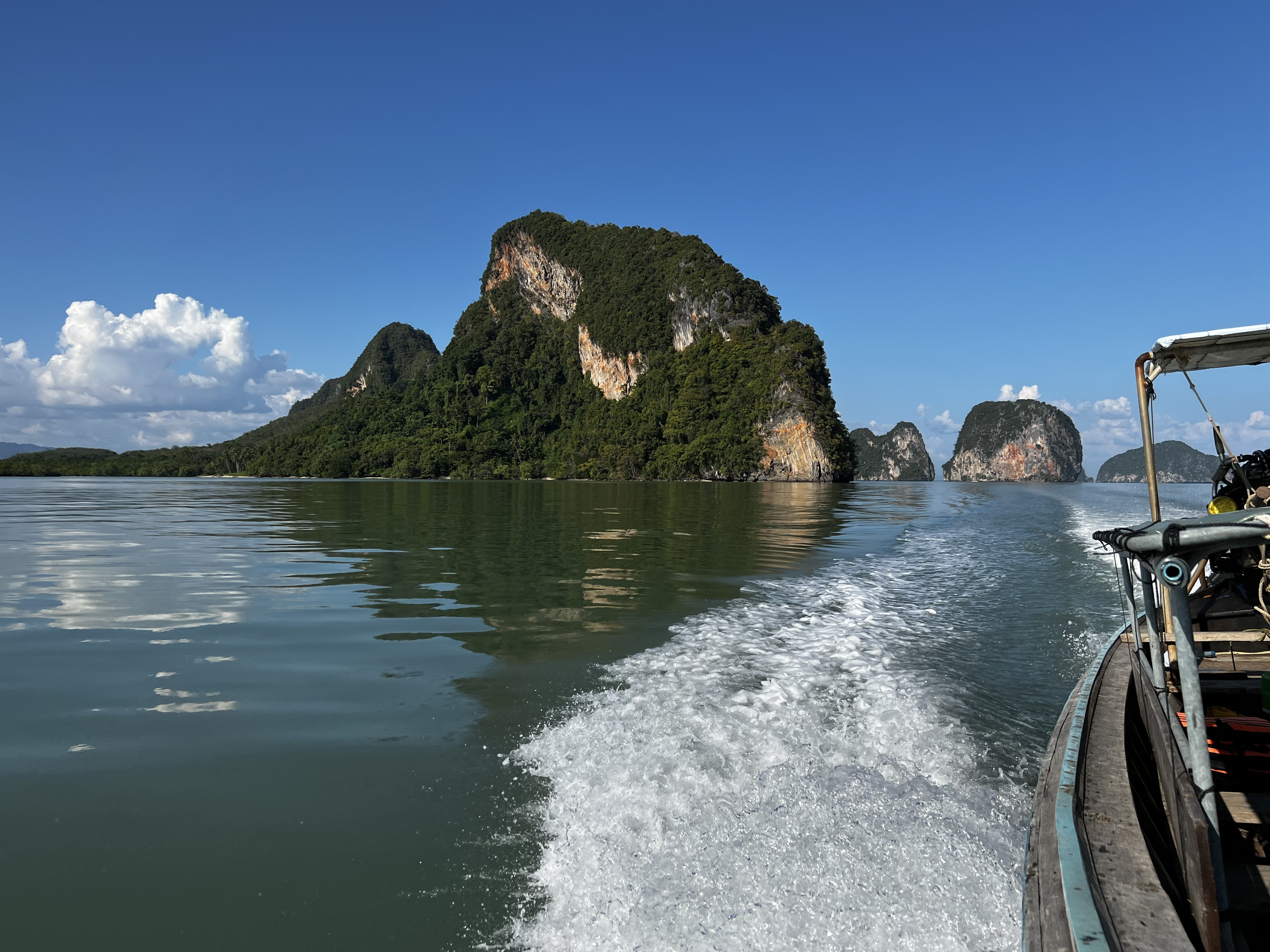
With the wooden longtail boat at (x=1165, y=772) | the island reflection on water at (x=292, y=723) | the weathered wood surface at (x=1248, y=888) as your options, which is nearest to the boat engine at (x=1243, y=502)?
the wooden longtail boat at (x=1165, y=772)

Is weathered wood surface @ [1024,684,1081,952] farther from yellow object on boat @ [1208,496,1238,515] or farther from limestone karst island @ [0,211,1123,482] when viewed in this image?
limestone karst island @ [0,211,1123,482]

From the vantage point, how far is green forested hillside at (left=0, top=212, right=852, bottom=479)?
324ft

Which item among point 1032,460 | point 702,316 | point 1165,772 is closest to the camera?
point 1165,772

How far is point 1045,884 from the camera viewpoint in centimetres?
217

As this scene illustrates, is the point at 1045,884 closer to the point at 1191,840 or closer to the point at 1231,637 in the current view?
the point at 1191,840

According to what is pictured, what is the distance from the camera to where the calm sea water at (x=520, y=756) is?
2730mm

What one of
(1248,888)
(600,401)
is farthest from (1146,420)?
(600,401)

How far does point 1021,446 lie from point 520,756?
640 feet

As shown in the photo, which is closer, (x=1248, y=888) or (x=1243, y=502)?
(x=1248, y=888)

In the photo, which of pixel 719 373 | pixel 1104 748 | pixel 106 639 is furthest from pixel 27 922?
pixel 719 373

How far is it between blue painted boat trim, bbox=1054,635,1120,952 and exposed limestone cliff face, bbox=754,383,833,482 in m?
87.7

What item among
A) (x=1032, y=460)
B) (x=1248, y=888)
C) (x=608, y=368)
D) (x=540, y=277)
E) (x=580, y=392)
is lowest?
(x=1248, y=888)

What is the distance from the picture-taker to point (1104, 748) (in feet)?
10.2

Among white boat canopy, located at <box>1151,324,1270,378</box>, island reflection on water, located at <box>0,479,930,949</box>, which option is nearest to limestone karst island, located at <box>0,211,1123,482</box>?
island reflection on water, located at <box>0,479,930,949</box>
